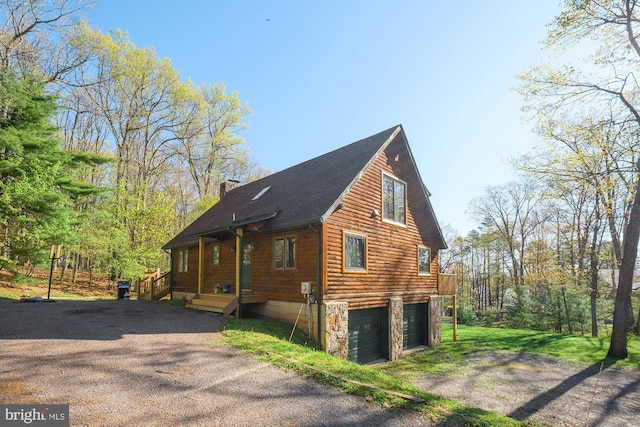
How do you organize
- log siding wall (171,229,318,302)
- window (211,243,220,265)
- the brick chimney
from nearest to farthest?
log siding wall (171,229,318,302) < window (211,243,220,265) < the brick chimney

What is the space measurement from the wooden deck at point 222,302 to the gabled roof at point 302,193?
2360 mm

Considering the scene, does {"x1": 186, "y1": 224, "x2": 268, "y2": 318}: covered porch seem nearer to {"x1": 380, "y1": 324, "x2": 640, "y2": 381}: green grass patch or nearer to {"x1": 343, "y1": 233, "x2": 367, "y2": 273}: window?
{"x1": 343, "y1": 233, "x2": 367, "y2": 273}: window

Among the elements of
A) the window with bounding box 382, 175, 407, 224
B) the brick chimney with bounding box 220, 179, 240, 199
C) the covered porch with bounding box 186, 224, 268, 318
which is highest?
the brick chimney with bounding box 220, 179, 240, 199

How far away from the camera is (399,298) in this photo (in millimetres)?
13461

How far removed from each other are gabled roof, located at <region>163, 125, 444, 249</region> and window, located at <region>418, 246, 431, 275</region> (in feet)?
8.27

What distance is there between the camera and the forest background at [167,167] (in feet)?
45.9

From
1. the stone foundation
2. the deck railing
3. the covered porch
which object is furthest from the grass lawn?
the deck railing

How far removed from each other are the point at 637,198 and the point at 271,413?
14.5 m

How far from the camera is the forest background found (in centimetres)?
1399

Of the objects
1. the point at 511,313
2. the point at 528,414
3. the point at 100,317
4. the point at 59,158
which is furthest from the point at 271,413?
the point at 511,313

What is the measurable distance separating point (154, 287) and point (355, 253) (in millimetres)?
12082

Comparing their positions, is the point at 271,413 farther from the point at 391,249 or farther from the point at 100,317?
the point at 391,249

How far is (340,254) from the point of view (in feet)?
35.9

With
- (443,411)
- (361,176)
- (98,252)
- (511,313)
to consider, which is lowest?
(511,313)
